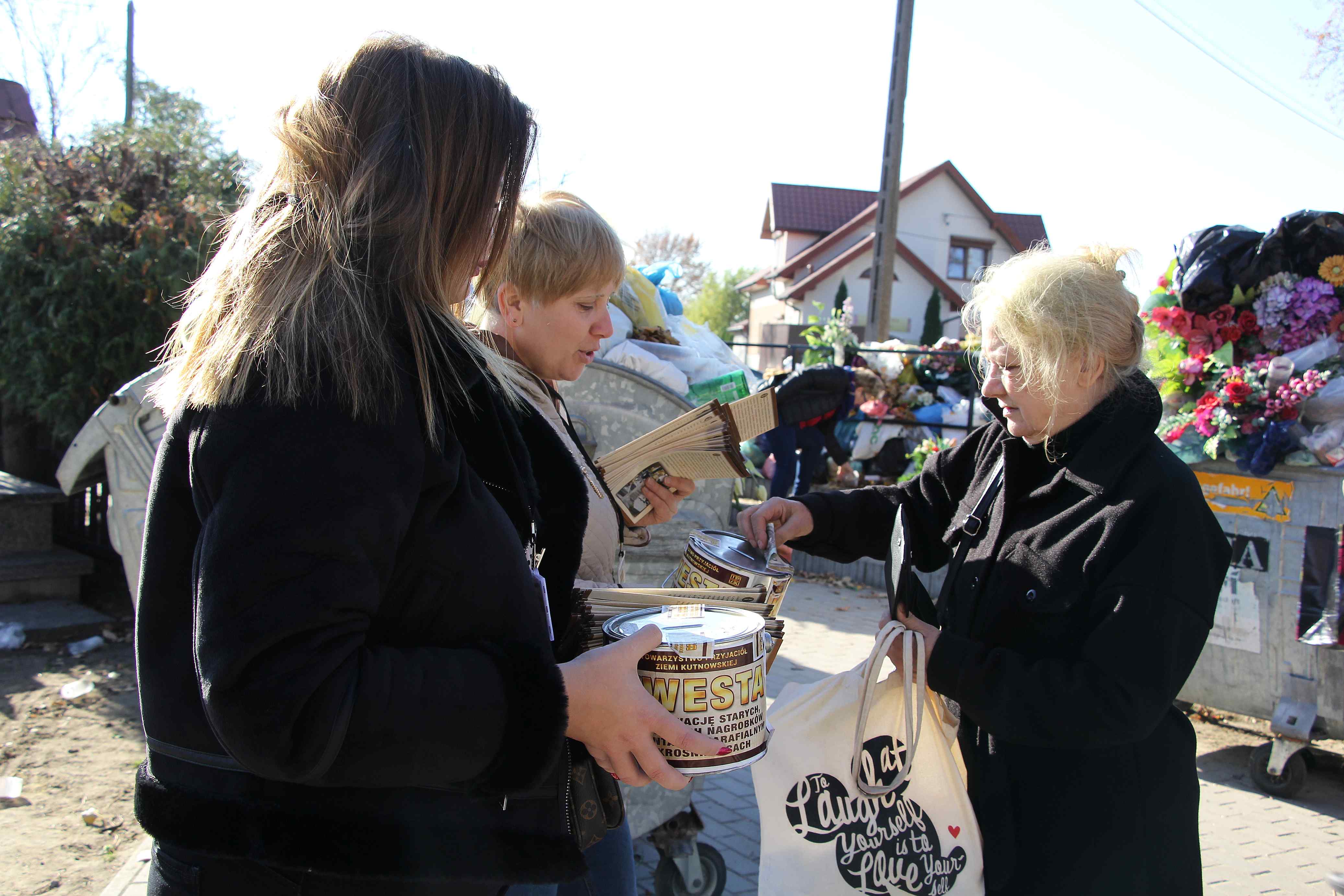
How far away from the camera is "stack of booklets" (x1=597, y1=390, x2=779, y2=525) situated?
1940 mm

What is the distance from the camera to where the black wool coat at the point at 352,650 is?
875 millimetres

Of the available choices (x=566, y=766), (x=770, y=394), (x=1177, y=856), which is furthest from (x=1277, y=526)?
(x=566, y=766)

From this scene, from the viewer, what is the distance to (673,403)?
289 centimetres

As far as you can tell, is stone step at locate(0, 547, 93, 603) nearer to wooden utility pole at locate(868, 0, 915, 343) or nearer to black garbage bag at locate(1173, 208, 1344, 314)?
black garbage bag at locate(1173, 208, 1344, 314)

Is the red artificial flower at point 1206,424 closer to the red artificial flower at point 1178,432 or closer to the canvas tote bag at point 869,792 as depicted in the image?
the red artificial flower at point 1178,432

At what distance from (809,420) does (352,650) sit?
7975 mm

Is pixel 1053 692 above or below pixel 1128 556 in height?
below

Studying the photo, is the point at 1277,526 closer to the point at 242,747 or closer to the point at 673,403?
the point at 673,403

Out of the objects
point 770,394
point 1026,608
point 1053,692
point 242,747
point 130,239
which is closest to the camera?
point 242,747

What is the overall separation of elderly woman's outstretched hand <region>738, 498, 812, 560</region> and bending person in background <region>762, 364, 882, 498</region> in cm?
610

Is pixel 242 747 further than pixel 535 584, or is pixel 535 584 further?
pixel 535 584

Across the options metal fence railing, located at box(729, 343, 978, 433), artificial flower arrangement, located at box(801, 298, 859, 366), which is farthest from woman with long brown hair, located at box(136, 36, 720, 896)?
artificial flower arrangement, located at box(801, 298, 859, 366)

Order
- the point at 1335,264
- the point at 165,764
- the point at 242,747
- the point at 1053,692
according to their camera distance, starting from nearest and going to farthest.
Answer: the point at 242,747
the point at 165,764
the point at 1053,692
the point at 1335,264

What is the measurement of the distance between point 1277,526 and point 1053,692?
3258 millimetres
